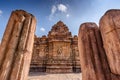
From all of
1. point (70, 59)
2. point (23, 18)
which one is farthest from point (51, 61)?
point (23, 18)

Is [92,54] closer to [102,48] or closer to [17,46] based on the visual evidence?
[102,48]

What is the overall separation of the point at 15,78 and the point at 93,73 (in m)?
1.32

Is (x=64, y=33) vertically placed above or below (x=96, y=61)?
above

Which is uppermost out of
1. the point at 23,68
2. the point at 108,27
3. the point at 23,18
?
the point at 23,18

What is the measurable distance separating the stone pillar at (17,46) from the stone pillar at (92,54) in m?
1.11

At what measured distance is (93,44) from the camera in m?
2.05

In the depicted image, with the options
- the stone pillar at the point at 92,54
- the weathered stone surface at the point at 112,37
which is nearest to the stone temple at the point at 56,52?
the stone pillar at the point at 92,54

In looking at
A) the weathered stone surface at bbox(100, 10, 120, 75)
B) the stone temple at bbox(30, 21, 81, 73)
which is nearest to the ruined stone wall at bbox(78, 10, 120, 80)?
the weathered stone surface at bbox(100, 10, 120, 75)

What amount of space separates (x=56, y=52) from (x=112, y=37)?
13361 mm

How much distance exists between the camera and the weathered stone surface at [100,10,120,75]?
1.61 m

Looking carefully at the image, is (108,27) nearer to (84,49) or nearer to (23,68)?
(84,49)

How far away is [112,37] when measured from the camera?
1.71 metres

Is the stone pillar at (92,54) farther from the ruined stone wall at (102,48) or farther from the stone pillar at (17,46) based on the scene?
the stone pillar at (17,46)

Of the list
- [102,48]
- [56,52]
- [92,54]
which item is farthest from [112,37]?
[56,52]
